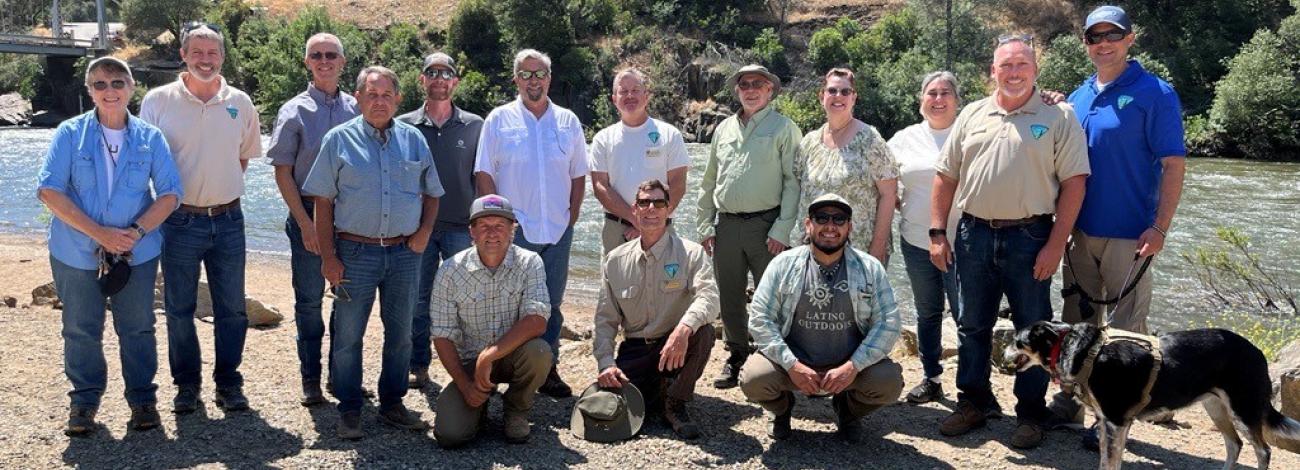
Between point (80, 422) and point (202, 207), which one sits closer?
point (80, 422)

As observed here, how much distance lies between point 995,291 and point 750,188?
1588 millimetres

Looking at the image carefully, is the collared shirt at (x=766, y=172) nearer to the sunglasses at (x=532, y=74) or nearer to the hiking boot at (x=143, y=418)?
the sunglasses at (x=532, y=74)

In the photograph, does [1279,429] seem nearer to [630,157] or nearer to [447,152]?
[630,157]

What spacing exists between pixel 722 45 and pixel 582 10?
8.88 meters

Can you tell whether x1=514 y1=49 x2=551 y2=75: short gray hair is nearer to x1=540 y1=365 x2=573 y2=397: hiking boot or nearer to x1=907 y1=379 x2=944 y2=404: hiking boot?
x1=540 y1=365 x2=573 y2=397: hiking boot

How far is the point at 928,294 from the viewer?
6.05m

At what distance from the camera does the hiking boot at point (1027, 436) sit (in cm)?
527

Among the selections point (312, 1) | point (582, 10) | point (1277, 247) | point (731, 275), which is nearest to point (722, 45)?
point (582, 10)

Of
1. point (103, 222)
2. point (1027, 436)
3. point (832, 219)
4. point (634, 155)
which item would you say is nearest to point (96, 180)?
point (103, 222)

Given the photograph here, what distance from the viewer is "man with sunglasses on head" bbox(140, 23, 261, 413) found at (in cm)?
552

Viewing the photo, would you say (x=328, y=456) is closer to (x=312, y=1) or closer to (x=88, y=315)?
(x=88, y=315)

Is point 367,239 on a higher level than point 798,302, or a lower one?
higher

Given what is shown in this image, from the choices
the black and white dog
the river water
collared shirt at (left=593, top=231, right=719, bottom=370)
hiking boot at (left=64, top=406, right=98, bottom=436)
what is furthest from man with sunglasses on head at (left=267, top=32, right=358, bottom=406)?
the river water

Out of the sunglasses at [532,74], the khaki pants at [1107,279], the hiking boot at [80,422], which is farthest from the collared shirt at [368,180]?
the khaki pants at [1107,279]
